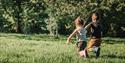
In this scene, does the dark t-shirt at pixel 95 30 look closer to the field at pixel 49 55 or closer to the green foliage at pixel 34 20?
the field at pixel 49 55

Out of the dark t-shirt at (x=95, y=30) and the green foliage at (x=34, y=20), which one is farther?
the green foliage at (x=34, y=20)

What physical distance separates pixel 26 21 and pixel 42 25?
3340mm

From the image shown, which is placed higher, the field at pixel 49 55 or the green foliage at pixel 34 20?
the field at pixel 49 55

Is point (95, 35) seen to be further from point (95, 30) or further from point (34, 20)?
point (34, 20)

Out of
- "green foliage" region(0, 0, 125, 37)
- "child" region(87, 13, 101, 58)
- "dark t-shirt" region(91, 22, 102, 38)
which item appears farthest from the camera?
"green foliage" region(0, 0, 125, 37)

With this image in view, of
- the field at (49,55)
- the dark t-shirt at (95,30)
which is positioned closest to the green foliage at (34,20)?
the field at (49,55)

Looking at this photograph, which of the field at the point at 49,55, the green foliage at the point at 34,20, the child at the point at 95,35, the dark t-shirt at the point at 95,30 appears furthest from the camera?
the green foliage at the point at 34,20

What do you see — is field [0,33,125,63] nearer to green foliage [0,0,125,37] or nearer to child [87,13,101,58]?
child [87,13,101,58]

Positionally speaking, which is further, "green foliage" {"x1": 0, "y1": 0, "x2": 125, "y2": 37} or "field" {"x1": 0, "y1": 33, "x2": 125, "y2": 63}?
"green foliage" {"x1": 0, "y1": 0, "x2": 125, "y2": 37}

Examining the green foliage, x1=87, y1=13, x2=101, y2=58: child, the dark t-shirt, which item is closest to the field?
x1=87, y1=13, x2=101, y2=58: child

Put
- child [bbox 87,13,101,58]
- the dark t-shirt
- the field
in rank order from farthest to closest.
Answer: the dark t-shirt < child [bbox 87,13,101,58] < the field

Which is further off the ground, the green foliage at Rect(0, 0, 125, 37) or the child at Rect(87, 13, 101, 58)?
the child at Rect(87, 13, 101, 58)

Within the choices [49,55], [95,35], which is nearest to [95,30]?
[95,35]

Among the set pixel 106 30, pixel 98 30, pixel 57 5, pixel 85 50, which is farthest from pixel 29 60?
pixel 106 30
